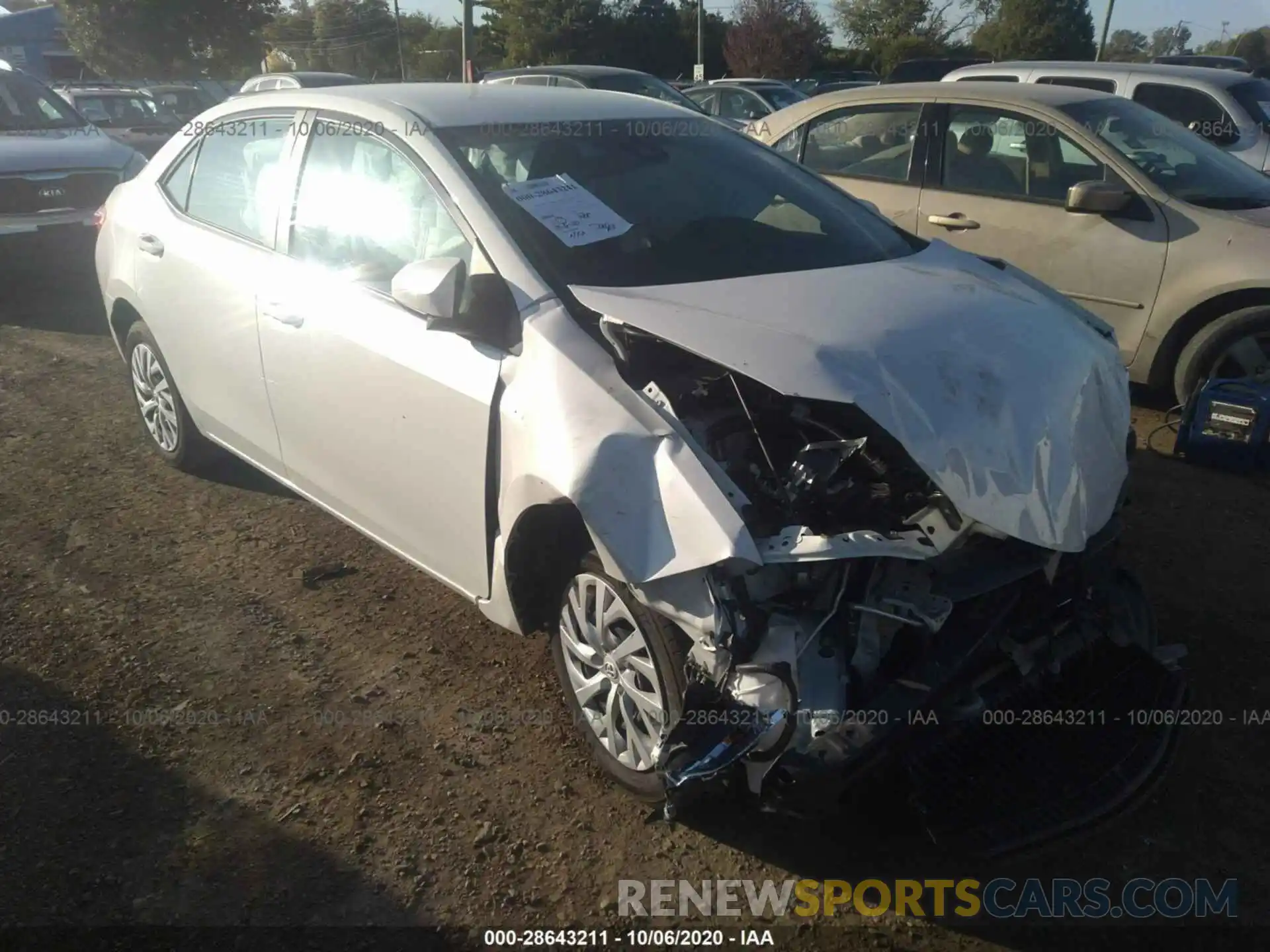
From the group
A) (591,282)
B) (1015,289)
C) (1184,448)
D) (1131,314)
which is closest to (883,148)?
(1131,314)

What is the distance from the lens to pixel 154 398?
484 cm

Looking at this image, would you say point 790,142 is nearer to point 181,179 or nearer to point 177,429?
point 181,179

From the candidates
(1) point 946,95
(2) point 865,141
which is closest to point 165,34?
(2) point 865,141

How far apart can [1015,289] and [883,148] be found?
3441 millimetres

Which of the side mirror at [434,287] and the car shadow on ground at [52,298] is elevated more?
the side mirror at [434,287]

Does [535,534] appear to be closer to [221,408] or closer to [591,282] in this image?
[591,282]

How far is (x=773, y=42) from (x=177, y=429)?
3661 cm

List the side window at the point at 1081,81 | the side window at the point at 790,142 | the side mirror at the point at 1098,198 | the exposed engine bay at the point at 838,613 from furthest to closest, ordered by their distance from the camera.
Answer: the side window at the point at 1081,81 → the side window at the point at 790,142 → the side mirror at the point at 1098,198 → the exposed engine bay at the point at 838,613

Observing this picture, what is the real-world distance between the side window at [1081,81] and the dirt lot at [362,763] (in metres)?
5.01

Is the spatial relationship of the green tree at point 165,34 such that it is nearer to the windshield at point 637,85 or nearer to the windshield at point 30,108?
the windshield at point 637,85

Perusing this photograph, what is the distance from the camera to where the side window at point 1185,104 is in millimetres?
7949

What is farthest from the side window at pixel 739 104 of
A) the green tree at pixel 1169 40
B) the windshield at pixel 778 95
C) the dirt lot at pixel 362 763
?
the green tree at pixel 1169 40

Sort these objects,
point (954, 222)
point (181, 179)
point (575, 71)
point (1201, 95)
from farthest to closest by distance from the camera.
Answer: point (575, 71) < point (1201, 95) < point (954, 222) < point (181, 179)

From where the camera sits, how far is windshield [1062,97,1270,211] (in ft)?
17.5
